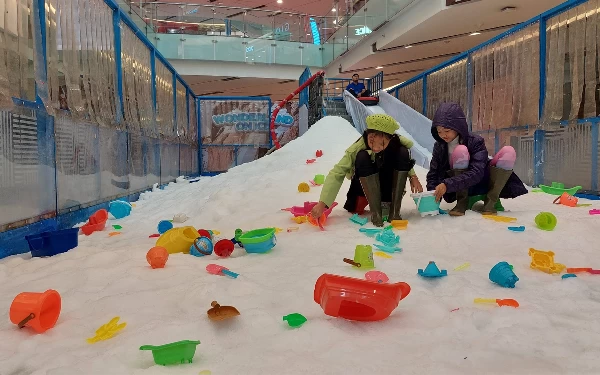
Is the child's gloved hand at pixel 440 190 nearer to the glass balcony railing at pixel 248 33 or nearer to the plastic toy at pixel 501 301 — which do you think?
the plastic toy at pixel 501 301

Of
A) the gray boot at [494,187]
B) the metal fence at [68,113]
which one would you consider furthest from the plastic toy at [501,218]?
the metal fence at [68,113]

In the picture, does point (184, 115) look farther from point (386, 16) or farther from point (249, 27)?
point (249, 27)

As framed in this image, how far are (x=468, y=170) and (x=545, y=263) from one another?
1370 mm

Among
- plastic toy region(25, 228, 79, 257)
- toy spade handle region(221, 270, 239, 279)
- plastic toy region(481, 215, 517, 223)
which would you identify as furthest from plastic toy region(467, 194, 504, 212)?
plastic toy region(25, 228, 79, 257)

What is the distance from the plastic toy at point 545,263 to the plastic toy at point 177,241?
201 cm

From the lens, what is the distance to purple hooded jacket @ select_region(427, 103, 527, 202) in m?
3.42

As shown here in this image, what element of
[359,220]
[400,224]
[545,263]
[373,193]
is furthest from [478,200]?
[545,263]

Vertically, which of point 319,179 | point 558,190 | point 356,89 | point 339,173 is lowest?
point 558,190

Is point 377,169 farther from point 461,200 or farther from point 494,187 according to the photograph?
point 494,187

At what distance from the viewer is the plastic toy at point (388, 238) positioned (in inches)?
111

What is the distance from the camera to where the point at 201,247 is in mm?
2672

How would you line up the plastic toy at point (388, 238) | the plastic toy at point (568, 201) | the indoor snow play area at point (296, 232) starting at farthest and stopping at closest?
the plastic toy at point (568, 201), the plastic toy at point (388, 238), the indoor snow play area at point (296, 232)

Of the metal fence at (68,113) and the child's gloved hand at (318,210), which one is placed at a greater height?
the metal fence at (68,113)

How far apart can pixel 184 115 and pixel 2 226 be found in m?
8.40
